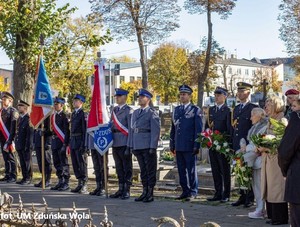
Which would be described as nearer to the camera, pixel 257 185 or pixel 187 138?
pixel 257 185

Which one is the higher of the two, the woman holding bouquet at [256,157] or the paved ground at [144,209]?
the woman holding bouquet at [256,157]

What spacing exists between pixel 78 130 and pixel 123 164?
4.59 feet

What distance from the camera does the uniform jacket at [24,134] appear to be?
1239 cm

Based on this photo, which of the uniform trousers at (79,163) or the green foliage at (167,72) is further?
the green foliage at (167,72)

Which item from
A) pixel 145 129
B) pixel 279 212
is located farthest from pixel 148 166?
pixel 279 212

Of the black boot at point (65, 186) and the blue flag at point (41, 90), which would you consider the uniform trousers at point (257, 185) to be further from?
the blue flag at point (41, 90)

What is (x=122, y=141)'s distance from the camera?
33.1 ft

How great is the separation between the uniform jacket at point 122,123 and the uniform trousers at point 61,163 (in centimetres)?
175

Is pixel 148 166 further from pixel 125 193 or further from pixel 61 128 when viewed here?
pixel 61 128

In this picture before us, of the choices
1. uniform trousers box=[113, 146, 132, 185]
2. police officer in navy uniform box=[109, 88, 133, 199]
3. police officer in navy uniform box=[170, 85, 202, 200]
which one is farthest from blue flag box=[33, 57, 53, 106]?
police officer in navy uniform box=[170, 85, 202, 200]

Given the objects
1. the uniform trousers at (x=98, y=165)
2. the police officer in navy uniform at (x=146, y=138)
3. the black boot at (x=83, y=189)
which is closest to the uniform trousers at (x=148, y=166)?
the police officer in navy uniform at (x=146, y=138)

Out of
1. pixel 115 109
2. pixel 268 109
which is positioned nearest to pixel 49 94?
pixel 115 109

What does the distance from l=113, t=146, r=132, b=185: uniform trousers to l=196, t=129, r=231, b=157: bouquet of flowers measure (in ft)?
5.28

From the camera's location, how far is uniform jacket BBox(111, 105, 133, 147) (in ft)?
33.0
